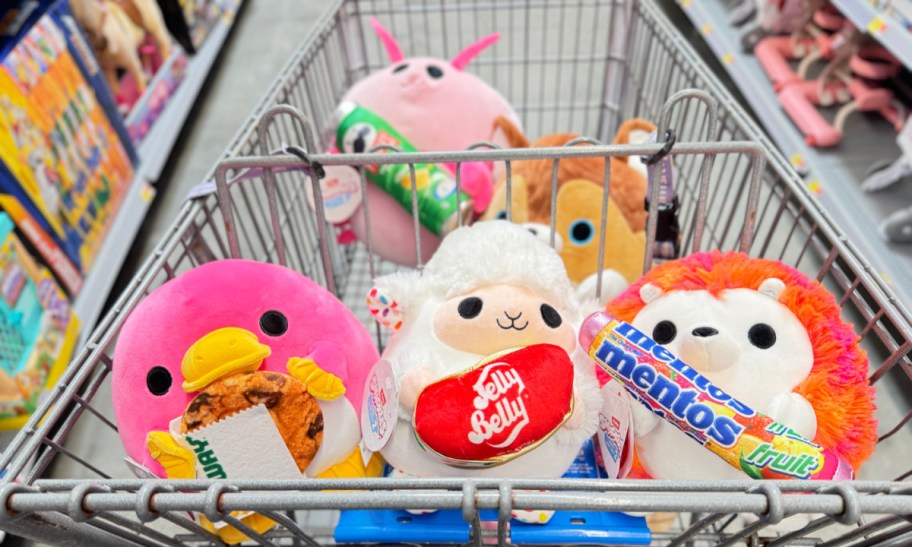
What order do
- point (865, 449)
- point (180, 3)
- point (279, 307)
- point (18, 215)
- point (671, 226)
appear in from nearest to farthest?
point (865, 449) < point (279, 307) < point (671, 226) < point (18, 215) < point (180, 3)

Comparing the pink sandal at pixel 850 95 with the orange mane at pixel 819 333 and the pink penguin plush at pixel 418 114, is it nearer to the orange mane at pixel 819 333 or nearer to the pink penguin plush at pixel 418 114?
the pink penguin plush at pixel 418 114

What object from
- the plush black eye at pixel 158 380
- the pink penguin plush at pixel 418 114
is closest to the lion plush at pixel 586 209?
the pink penguin plush at pixel 418 114

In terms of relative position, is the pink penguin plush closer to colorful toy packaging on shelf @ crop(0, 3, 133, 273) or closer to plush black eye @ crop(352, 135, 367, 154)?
plush black eye @ crop(352, 135, 367, 154)

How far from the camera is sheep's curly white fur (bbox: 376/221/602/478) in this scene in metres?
0.69

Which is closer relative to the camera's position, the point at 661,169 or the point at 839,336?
the point at 839,336

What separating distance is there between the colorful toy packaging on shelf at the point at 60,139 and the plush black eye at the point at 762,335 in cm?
150

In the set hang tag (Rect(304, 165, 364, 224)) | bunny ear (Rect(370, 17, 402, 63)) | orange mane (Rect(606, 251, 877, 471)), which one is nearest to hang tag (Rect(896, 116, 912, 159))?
orange mane (Rect(606, 251, 877, 471))

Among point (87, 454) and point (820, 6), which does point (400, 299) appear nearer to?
point (87, 454)

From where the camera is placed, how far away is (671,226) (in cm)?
93

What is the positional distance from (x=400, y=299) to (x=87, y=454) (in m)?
1.13

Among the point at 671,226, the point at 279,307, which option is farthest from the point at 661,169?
the point at 279,307

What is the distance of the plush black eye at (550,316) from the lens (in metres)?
0.74

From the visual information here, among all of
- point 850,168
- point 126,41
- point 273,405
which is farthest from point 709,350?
point 126,41

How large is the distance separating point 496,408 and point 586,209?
1.84 feet
